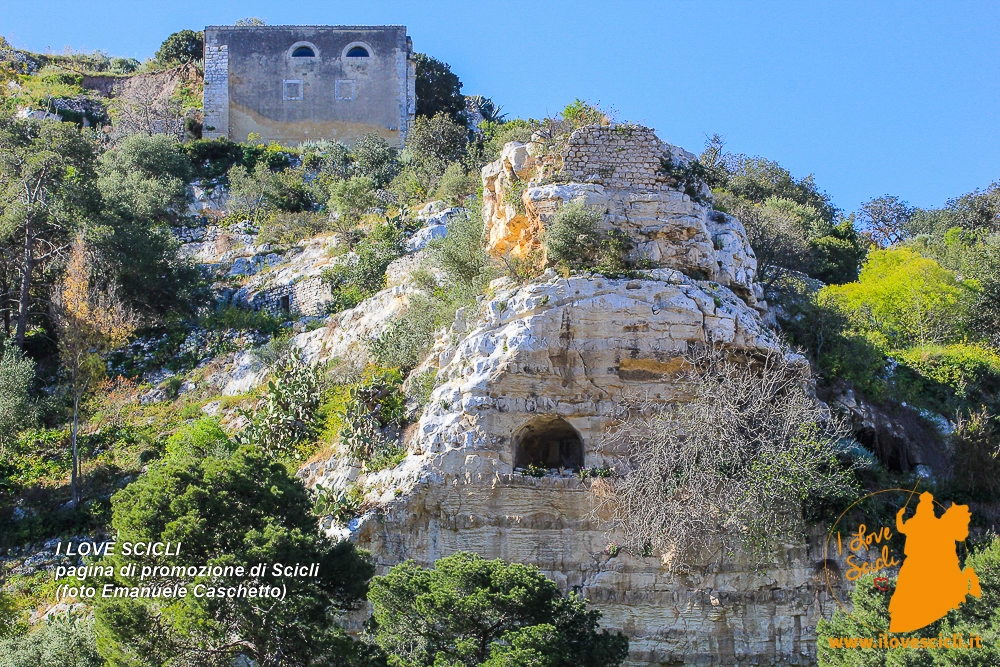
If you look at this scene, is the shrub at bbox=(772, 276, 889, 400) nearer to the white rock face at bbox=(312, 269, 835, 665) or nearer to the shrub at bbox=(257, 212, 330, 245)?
the white rock face at bbox=(312, 269, 835, 665)

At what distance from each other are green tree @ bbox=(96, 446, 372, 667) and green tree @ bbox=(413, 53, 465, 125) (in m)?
27.6

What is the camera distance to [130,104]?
131 ft

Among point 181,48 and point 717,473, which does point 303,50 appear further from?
point 717,473

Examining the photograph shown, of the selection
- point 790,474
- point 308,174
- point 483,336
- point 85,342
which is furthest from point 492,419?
point 308,174

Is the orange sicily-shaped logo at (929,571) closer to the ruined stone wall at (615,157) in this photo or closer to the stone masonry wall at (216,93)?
the ruined stone wall at (615,157)

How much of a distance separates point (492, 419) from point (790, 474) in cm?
424

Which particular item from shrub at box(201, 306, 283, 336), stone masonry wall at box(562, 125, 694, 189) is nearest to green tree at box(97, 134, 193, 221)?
shrub at box(201, 306, 283, 336)

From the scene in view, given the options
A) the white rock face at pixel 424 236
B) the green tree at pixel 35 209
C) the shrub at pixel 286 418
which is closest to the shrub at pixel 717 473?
the shrub at pixel 286 418

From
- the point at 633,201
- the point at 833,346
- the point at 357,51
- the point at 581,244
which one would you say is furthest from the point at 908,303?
the point at 357,51

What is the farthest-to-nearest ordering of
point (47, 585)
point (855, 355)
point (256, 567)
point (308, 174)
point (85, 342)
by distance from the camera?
point (308, 174), point (85, 342), point (855, 355), point (47, 585), point (256, 567)

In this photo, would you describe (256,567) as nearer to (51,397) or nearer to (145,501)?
(145,501)

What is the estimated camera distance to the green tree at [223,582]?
1298cm

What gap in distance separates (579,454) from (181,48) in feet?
111

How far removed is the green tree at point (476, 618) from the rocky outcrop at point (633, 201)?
6.45m
